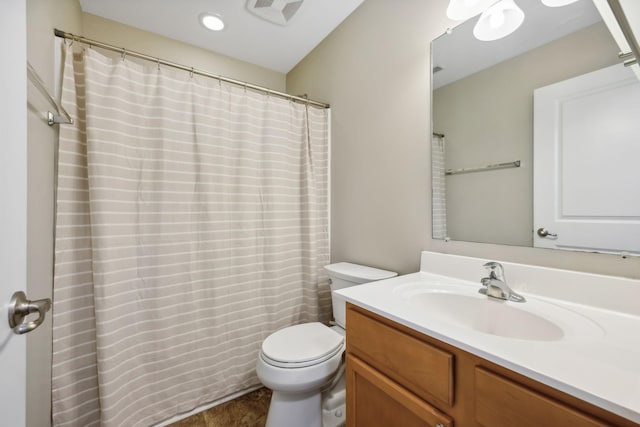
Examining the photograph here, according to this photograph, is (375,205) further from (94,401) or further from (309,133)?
(94,401)

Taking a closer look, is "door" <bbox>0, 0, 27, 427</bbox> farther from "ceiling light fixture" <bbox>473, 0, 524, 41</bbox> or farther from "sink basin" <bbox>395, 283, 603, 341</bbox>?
"ceiling light fixture" <bbox>473, 0, 524, 41</bbox>

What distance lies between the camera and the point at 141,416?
129cm

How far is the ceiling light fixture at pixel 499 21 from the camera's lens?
3.22 ft

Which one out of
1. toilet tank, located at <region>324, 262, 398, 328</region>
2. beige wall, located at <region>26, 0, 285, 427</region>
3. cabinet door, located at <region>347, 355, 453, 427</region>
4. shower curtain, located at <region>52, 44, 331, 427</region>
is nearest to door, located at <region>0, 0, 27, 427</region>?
beige wall, located at <region>26, 0, 285, 427</region>

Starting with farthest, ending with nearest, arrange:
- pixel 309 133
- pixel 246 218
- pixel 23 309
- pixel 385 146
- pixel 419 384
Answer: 1. pixel 309 133
2. pixel 246 218
3. pixel 385 146
4. pixel 419 384
5. pixel 23 309

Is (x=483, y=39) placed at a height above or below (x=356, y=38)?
below

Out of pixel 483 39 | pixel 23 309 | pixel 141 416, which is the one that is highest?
pixel 483 39

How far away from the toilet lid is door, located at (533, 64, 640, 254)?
0.98 metres

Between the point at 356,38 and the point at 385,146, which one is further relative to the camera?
the point at 356,38

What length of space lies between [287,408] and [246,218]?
3.37ft

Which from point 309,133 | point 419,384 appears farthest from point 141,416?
point 309,133

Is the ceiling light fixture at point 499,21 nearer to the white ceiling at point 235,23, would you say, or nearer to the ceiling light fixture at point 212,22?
the white ceiling at point 235,23

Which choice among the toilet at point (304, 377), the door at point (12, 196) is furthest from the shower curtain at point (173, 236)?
the door at point (12, 196)

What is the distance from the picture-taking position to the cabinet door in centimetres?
67
